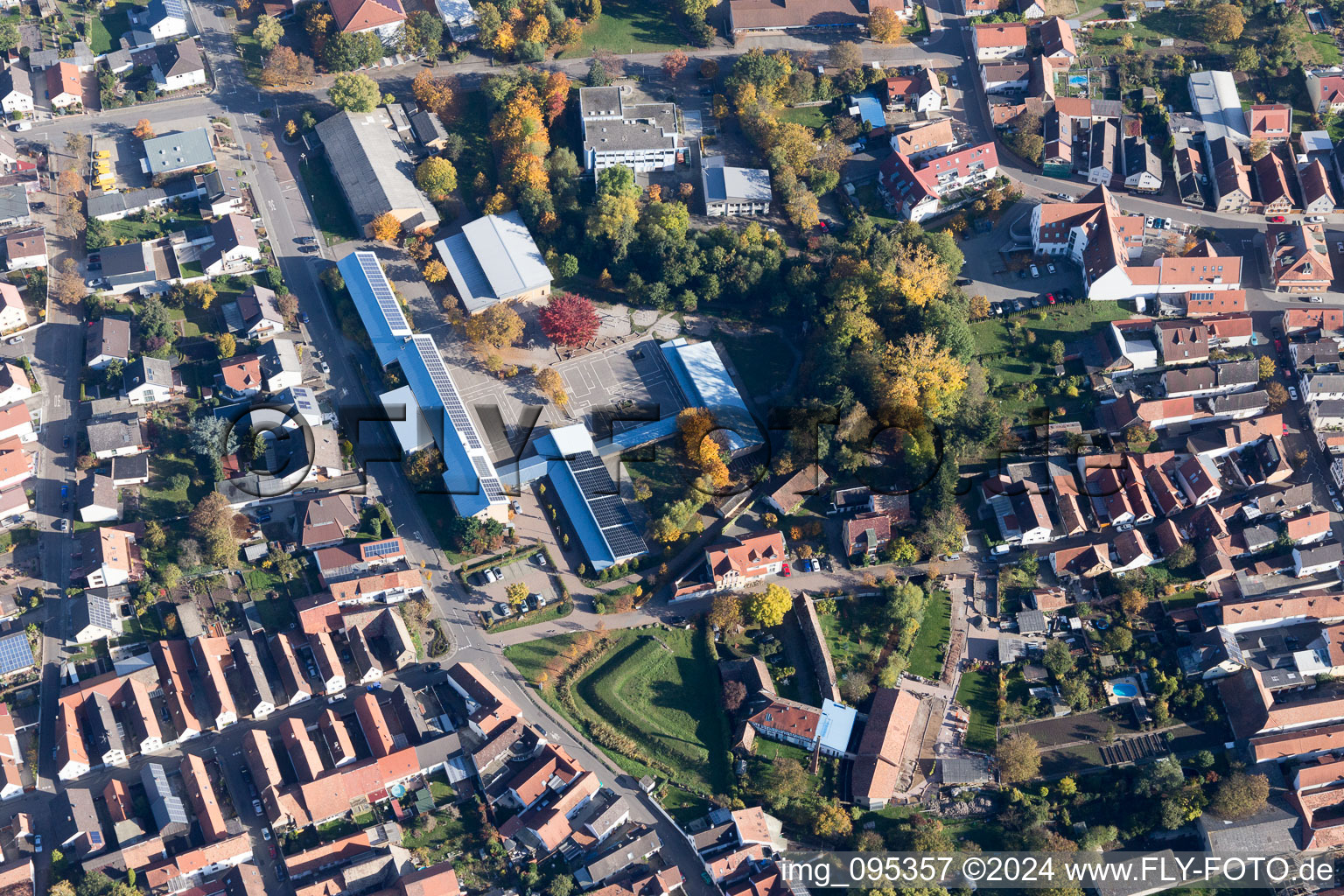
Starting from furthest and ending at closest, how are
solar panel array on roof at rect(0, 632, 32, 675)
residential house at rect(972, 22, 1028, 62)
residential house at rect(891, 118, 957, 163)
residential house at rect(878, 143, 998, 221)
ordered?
residential house at rect(972, 22, 1028, 62), residential house at rect(891, 118, 957, 163), residential house at rect(878, 143, 998, 221), solar panel array on roof at rect(0, 632, 32, 675)

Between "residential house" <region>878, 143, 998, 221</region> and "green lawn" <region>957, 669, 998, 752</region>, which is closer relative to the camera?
"green lawn" <region>957, 669, 998, 752</region>

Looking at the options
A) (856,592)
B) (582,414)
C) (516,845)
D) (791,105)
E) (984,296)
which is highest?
(791,105)

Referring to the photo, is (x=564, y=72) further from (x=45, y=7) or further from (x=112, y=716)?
(x=112, y=716)

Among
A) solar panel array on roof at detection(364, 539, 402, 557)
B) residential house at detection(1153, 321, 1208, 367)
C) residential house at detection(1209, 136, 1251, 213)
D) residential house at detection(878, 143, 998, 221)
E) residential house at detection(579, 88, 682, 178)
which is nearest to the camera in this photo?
solar panel array on roof at detection(364, 539, 402, 557)

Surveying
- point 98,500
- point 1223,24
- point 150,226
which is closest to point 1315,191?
point 1223,24

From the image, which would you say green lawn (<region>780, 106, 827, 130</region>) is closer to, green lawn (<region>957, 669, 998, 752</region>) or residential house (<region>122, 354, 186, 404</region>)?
green lawn (<region>957, 669, 998, 752</region>)

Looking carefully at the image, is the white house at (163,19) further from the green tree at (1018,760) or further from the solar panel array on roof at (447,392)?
the green tree at (1018,760)

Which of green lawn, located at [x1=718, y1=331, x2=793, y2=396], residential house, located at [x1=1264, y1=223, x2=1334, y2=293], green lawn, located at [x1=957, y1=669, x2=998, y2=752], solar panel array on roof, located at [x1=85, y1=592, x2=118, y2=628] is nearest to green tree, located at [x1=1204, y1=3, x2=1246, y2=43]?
residential house, located at [x1=1264, y1=223, x2=1334, y2=293]

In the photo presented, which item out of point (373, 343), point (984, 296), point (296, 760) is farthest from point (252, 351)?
point (984, 296)
